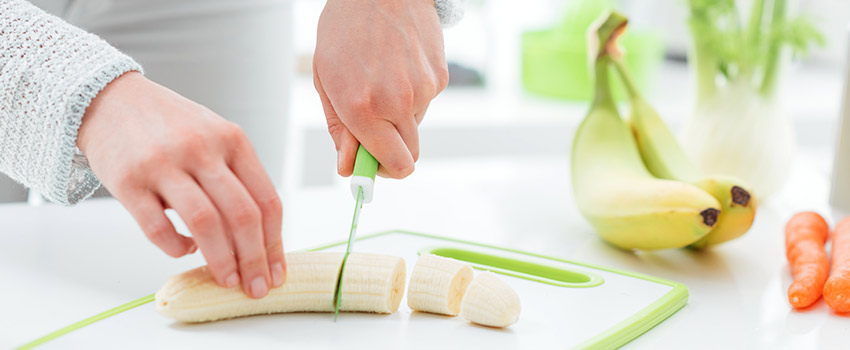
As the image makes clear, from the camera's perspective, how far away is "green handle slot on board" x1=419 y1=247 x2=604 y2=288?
0.87 meters

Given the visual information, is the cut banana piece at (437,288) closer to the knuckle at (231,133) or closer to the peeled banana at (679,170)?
the knuckle at (231,133)

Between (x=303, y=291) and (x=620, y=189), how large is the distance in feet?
1.29

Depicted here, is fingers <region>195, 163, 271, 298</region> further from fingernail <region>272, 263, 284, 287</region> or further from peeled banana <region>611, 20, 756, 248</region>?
peeled banana <region>611, 20, 756, 248</region>

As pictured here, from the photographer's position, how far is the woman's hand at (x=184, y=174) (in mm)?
646

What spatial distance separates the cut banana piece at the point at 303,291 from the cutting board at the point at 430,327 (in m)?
0.01

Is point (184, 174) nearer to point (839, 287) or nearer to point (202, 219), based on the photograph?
point (202, 219)

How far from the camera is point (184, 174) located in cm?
65

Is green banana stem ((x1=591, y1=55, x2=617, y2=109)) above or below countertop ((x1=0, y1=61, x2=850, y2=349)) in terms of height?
above

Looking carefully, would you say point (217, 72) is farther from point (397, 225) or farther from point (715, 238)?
point (715, 238)

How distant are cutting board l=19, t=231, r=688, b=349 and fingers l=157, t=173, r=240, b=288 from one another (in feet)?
0.27

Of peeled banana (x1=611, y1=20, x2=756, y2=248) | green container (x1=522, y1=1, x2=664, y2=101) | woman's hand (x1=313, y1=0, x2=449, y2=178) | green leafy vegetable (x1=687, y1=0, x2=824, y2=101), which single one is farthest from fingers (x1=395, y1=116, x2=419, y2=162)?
green container (x1=522, y1=1, x2=664, y2=101)

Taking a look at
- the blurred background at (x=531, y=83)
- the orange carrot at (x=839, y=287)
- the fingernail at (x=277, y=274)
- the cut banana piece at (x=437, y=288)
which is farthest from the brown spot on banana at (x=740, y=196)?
the blurred background at (x=531, y=83)

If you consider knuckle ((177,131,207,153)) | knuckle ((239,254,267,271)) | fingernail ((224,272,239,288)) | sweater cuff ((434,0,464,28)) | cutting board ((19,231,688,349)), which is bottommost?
cutting board ((19,231,688,349))

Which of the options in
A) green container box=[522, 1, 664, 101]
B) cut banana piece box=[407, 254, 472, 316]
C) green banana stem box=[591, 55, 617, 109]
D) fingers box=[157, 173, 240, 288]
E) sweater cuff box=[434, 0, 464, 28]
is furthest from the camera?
green container box=[522, 1, 664, 101]
